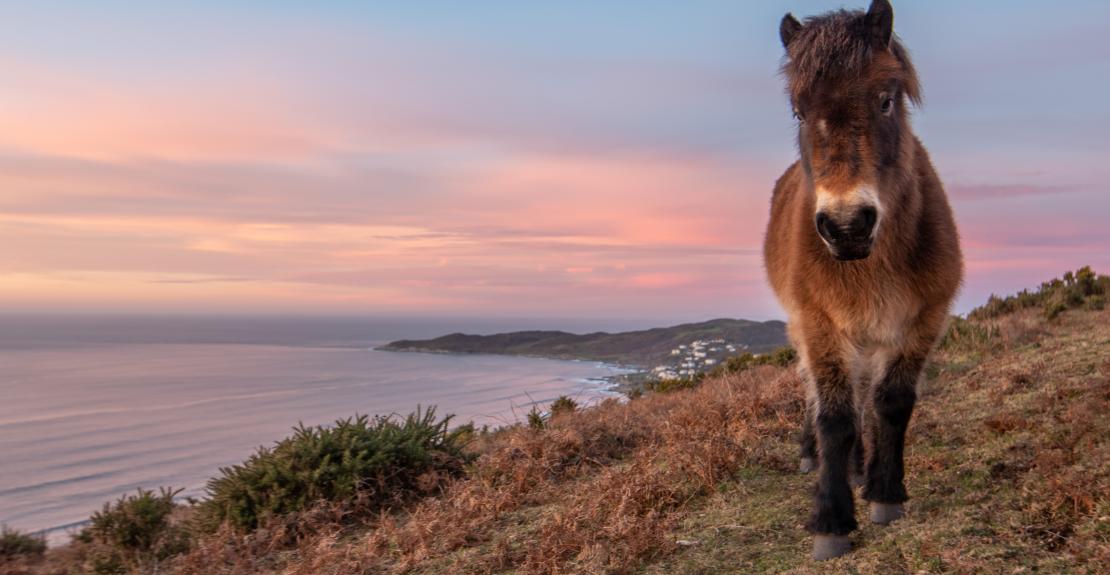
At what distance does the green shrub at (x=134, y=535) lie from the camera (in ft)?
21.6

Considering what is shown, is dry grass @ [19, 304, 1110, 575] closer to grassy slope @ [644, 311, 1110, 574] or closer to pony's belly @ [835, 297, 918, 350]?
grassy slope @ [644, 311, 1110, 574]

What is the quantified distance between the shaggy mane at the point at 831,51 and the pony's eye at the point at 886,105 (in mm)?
190

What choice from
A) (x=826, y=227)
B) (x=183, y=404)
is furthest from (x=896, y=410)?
(x=183, y=404)

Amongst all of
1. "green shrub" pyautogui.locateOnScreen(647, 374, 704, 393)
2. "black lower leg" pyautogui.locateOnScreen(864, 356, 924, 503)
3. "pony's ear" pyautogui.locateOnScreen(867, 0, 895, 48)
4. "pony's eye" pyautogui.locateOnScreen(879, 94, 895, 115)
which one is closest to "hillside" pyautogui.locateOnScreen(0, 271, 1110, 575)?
"black lower leg" pyautogui.locateOnScreen(864, 356, 924, 503)

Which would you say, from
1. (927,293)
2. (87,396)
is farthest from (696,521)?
(87,396)

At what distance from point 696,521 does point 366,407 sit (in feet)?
100

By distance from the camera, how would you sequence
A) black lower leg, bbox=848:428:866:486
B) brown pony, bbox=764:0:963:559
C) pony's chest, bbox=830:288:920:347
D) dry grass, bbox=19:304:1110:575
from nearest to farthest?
brown pony, bbox=764:0:963:559, dry grass, bbox=19:304:1110:575, pony's chest, bbox=830:288:920:347, black lower leg, bbox=848:428:866:486

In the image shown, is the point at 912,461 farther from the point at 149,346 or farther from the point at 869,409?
the point at 149,346

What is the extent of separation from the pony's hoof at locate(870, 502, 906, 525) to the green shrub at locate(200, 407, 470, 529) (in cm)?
403

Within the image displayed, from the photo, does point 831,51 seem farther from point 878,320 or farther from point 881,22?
point 878,320

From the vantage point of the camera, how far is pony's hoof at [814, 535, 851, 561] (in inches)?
147

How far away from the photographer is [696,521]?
4.61 meters

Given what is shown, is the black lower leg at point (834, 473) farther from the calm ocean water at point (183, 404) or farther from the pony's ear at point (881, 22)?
the calm ocean water at point (183, 404)

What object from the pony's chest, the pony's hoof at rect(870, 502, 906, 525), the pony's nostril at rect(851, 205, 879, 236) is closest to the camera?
the pony's nostril at rect(851, 205, 879, 236)
